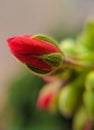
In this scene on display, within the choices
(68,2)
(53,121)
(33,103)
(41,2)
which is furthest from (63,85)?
(41,2)

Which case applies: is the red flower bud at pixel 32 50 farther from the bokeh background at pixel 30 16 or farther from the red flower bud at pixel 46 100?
the bokeh background at pixel 30 16

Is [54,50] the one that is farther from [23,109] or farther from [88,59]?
[23,109]

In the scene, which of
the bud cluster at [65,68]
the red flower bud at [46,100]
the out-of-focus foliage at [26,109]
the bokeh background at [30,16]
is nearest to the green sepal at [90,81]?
the bud cluster at [65,68]

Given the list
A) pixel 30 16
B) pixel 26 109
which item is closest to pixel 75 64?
pixel 26 109

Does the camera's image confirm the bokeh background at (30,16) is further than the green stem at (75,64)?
Yes

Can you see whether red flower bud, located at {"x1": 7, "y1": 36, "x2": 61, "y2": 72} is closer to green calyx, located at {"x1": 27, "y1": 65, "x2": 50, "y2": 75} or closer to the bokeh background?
green calyx, located at {"x1": 27, "y1": 65, "x2": 50, "y2": 75}

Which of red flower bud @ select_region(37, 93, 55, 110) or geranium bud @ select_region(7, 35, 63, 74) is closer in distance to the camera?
geranium bud @ select_region(7, 35, 63, 74)

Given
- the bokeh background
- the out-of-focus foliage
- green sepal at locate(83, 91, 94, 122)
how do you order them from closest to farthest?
1. green sepal at locate(83, 91, 94, 122)
2. the out-of-focus foliage
3. the bokeh background

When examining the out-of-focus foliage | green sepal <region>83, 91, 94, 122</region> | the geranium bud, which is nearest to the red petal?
the geranium bud
